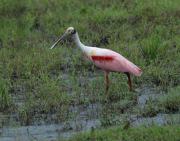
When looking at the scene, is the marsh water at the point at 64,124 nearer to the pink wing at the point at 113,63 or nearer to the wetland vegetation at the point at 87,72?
the wetland vegetation at the point at 87,72

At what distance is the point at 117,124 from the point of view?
358 inches

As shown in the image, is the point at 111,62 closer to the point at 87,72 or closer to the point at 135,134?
the point at 87,72

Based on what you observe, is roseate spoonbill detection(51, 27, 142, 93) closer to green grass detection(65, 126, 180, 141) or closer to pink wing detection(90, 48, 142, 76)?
pink wing detection(90, 48, 142, 76)

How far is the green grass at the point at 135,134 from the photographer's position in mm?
8133

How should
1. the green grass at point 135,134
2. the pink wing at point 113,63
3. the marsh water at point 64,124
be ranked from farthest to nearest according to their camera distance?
the pink wing at point 113,63
the marsh water at point 64,124
the green grass at point 135,134

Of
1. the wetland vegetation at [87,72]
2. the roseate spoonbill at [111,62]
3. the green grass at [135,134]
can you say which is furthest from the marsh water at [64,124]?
the roseate spoonbill at [111,62]

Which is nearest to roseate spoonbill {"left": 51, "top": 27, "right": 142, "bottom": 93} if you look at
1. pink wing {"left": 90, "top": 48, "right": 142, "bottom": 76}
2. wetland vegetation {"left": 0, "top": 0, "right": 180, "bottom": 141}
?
pink wing {"left": 90, "top": 48, "right": 142, "bottom": 76}

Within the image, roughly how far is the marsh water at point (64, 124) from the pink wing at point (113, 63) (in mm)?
820

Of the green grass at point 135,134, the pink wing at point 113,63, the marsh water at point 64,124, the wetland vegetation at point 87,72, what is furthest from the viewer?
the pink wing at point 113,63

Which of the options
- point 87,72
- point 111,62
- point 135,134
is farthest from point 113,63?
point 135,134

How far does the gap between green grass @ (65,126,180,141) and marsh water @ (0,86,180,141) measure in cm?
44

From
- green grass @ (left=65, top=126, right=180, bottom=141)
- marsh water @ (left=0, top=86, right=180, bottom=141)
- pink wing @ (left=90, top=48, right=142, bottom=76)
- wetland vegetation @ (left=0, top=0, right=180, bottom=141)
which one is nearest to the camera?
green grass @ (left=65, top=126, right=180, bottom=141)

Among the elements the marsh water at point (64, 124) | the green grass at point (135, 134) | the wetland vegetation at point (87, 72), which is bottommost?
the green grass at point (135, 134)

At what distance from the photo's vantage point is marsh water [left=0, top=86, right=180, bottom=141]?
9.06 m
